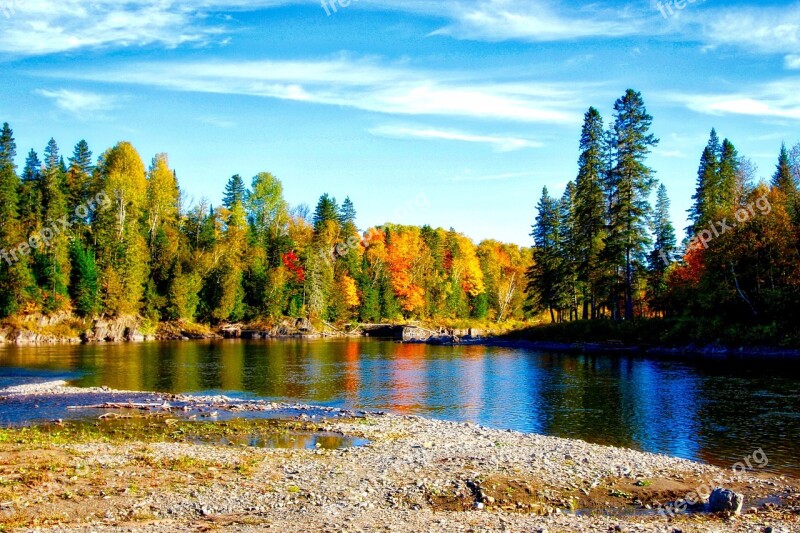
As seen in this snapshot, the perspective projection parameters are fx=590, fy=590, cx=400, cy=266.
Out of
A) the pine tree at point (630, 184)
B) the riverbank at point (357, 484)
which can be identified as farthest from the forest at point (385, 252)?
the riverbank at point (357, 484)

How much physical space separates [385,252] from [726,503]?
105177 millimetres

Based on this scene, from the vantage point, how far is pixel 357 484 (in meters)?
16.1

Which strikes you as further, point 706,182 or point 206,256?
point 206,256

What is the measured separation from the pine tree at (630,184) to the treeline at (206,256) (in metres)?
51.1

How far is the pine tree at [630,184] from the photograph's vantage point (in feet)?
209

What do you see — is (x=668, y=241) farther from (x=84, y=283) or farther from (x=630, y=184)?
(x=84, y=283)

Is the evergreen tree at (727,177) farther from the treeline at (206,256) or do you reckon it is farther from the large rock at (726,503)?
the large rock at (726,503)

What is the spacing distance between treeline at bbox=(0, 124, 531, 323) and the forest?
26cm

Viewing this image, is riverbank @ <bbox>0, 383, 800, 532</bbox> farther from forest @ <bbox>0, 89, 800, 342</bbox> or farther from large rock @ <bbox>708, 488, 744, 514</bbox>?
forest @ <bbox>0, 89, 800, 342</bbox>

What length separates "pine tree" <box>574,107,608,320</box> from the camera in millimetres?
70250

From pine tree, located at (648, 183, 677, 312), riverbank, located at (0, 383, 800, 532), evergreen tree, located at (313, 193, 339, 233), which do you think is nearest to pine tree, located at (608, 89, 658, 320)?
pine tree, located at (648, 183, 677, 312)

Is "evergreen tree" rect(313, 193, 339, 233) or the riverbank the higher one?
"evergreen tree" rect(313, 193, 339, 233)

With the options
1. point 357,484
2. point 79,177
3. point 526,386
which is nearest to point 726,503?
point 357,484

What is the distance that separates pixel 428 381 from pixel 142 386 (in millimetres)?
18970
